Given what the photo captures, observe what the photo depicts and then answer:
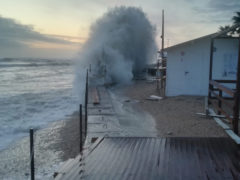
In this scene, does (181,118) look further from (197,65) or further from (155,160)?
(155,160)

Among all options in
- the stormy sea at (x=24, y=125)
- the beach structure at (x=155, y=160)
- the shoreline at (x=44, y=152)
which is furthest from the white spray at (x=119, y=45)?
the beach structure at (x=155, y=160)

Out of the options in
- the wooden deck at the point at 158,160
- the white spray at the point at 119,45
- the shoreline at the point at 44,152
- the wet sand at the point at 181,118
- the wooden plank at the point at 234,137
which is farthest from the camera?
the white spray at the point at 119,45

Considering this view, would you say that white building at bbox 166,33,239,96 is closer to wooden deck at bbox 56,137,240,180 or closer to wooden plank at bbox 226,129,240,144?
wooden plank at bbox 226,129,240,144

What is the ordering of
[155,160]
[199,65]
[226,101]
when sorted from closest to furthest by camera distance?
[155,160] < [226,101] < [199,65]

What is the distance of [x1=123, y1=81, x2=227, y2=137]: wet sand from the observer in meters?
6.26

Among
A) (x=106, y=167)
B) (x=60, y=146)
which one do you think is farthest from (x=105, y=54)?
(x=106, y=167)

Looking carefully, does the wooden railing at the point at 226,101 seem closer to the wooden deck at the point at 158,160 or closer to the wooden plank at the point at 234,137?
the wooden plank at the point at 234,137

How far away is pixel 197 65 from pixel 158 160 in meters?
8.70

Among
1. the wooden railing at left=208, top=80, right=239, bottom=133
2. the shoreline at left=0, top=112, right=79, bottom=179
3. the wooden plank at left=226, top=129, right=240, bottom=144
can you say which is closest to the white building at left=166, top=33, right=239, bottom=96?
the wooden railing at left=208, top=80, right=239, bottom=133

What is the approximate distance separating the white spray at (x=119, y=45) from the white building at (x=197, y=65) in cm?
909

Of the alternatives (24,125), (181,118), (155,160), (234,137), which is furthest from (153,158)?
(24,125)

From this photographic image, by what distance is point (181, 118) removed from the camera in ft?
26.1

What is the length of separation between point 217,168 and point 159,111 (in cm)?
608

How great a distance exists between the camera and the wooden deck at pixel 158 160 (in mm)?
3191
